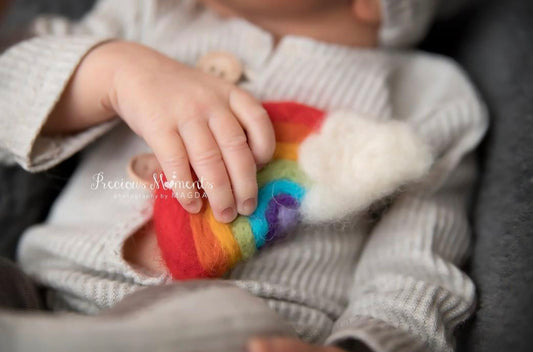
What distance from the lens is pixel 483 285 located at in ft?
2.20

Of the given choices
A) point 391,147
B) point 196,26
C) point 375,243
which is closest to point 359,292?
point 375,243

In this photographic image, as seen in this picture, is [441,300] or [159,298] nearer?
[159,298]

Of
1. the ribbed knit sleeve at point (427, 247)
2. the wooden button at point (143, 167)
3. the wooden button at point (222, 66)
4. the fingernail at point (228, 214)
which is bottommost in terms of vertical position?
the ribbed knit sleeve at point (427, 247)

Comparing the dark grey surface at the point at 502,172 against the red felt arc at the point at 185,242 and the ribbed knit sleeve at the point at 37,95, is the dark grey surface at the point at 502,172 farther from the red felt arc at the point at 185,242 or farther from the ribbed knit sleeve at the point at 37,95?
the ribbed knit sleeve at the point at 37,95

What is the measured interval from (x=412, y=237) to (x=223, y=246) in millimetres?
278

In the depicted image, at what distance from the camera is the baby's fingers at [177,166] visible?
58 cm

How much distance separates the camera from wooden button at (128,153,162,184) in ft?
2.15

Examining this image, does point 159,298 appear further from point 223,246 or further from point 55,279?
point 55,279

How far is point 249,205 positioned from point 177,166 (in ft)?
0.29

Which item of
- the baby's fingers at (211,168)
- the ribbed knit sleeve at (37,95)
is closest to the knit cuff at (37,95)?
the ribbed knit sleeve at (37,95)

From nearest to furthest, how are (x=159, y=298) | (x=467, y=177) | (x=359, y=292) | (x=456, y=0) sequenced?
(x=159, y=298), (x=359, y=292), (x=467, y=177), (x=456, y=0)

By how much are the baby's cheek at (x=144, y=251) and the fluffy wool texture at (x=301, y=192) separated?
37 mm

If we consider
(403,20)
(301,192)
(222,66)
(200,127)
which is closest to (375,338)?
(301,192)

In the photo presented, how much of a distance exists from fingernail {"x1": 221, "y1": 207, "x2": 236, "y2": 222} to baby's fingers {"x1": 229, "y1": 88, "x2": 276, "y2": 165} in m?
0.07
